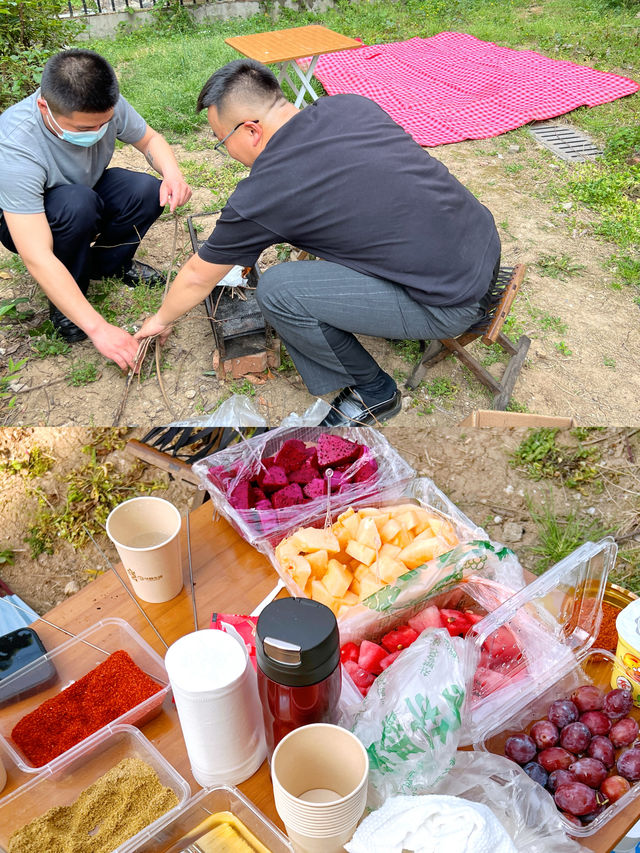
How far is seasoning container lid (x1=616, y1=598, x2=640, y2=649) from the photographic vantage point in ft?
4.68

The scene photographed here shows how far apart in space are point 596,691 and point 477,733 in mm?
301

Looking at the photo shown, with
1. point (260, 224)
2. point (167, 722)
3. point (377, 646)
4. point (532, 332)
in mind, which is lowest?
point (532, 332)

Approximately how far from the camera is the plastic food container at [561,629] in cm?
143

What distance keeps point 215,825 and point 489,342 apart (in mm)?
2326

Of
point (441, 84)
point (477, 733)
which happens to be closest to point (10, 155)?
point (477, 733)

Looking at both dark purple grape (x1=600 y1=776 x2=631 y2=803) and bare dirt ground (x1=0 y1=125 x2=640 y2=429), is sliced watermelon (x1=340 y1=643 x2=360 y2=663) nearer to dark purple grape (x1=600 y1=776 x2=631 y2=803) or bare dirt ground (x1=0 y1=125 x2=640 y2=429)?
dark purple grape (x1=600 y1=776 x2=631 y2=803)

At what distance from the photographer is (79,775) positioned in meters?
1.38

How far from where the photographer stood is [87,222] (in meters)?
3.30

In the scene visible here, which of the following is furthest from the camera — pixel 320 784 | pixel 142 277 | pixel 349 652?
pixel 142 277

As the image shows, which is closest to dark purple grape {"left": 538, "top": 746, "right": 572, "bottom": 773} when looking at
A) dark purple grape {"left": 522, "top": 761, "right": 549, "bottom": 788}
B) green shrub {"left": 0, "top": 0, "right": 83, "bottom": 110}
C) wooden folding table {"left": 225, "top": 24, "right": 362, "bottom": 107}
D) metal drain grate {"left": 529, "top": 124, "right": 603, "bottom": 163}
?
dark purple grape {"left": 522, "top": 761, "right": 549, "bottom": 788}

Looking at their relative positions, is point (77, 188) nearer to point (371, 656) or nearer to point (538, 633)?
point (371, 656)

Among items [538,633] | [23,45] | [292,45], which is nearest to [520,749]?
[538,633]

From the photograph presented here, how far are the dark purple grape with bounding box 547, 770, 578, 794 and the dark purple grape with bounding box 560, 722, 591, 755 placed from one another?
0.06 meters

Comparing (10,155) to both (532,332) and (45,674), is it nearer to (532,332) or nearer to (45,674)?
(45,674)
